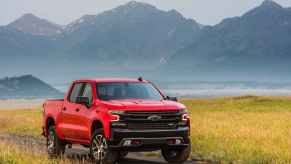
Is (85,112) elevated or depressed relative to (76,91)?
depressed

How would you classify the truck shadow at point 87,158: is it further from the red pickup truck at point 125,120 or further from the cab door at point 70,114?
the cab door at point 70,114

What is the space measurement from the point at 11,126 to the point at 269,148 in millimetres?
20484

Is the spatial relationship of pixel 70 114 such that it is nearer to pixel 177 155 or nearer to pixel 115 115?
pixel 115 115

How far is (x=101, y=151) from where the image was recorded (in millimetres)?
14344

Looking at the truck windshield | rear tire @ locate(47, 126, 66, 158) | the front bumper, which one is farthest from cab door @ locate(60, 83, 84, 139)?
the front bumper

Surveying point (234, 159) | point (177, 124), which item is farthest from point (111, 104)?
point (234, 159)

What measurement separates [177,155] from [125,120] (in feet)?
6.69

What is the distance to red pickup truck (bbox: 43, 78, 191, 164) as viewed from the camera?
14.0m

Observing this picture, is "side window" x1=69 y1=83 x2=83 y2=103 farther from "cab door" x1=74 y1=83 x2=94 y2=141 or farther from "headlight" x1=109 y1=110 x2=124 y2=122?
"headlight" x1=109 y1=110 x2=124 y2=122

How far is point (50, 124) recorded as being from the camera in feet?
58.6

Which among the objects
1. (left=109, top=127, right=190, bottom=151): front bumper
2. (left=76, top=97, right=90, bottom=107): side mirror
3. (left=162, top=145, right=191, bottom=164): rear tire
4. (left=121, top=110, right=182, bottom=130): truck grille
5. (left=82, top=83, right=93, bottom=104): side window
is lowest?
(left=162, top=145, right=191, bottom=164): rear tire

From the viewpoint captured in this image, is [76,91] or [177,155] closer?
[177,155]

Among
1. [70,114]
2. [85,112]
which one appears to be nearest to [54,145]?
[70,114]

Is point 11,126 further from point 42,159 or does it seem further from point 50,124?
point 42,159
